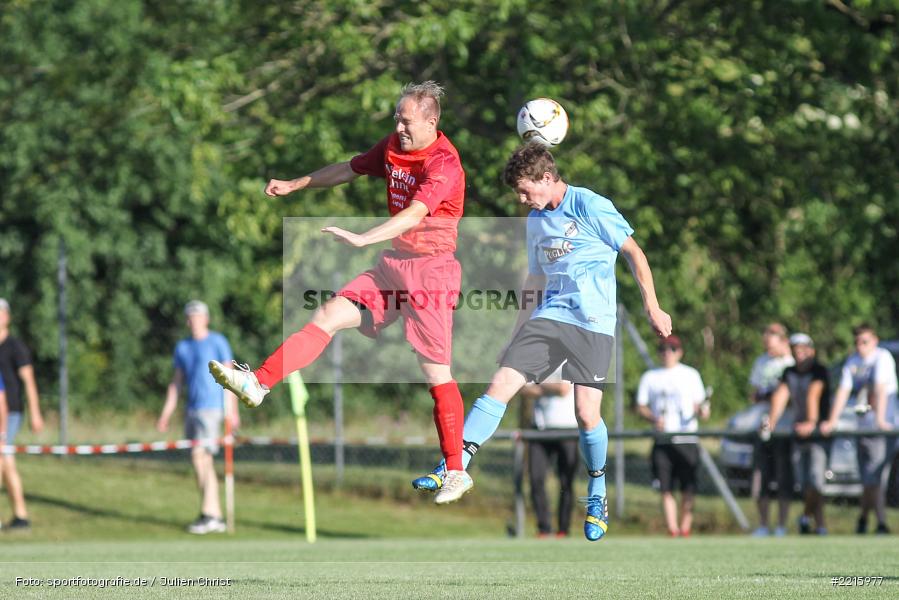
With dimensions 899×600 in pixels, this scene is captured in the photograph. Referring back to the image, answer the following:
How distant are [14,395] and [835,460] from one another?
341 inches

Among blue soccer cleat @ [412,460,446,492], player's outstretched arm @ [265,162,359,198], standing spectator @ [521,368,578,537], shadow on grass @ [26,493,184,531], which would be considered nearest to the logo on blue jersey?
player's outstretched arm @ [265,162,359,198]

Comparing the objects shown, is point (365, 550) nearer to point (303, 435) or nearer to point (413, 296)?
point (303, 435)

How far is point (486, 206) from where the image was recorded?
1744 centimetres

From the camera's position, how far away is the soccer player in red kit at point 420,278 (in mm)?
7391

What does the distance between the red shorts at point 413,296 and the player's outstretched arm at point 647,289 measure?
0.95 metres

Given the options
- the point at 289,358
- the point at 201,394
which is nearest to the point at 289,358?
the point at 289,358

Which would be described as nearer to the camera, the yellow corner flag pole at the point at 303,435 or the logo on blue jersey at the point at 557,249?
the logo on blue jersey at the point at 557,249

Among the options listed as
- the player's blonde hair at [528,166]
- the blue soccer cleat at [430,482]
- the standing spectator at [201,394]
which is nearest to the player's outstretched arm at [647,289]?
the player's blonde hair at [528,166]

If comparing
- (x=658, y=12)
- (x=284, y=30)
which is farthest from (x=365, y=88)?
(x=658, y=12)

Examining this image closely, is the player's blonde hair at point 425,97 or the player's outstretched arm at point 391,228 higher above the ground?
the player's blonde hair at point 425,97

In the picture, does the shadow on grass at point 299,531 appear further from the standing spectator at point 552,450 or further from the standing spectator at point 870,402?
the standing spectator at point 870,402

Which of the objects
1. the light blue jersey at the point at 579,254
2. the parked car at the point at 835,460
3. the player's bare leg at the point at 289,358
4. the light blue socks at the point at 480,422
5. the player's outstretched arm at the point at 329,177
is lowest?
the parked car at the point at 835,460

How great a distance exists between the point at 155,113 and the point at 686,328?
8.72 meters

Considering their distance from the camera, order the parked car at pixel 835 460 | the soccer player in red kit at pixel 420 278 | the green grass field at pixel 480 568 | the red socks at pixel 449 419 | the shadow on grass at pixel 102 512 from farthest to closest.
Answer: the shadow on grass at pixel 102 512, the parked car at pixel 835 460, the red socks at pixel 449 419, the soccer player in red kit at pixel 420 278, the green grass field at pixel 480 568
